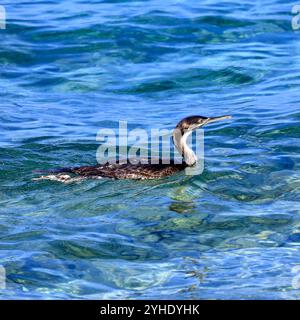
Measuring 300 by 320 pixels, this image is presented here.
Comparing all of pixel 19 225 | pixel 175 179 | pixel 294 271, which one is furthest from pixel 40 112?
pixel 294 271

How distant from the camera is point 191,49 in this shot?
18578mm

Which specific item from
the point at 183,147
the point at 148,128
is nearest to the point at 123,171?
the point at 183,147

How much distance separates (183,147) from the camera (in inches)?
487

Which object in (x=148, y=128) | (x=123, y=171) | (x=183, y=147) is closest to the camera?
(x=123, y=171)

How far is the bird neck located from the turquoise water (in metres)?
0.25

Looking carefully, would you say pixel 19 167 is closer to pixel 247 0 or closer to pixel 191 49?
pixel 191 49

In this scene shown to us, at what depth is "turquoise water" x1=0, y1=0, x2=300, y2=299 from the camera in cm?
928

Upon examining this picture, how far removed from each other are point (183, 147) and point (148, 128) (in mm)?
2064

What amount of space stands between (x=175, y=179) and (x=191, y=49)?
6981 millimetres

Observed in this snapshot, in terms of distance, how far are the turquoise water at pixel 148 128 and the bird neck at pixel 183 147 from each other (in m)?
0.25

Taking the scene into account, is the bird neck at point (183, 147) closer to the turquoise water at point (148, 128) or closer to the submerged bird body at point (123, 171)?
the turquoise water at point (148, 128)

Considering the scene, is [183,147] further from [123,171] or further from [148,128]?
[148,128]

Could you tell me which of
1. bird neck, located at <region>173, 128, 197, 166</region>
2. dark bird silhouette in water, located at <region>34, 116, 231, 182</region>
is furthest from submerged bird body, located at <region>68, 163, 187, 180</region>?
bird neck, located at <region>173, 128, 197, 166</region>
